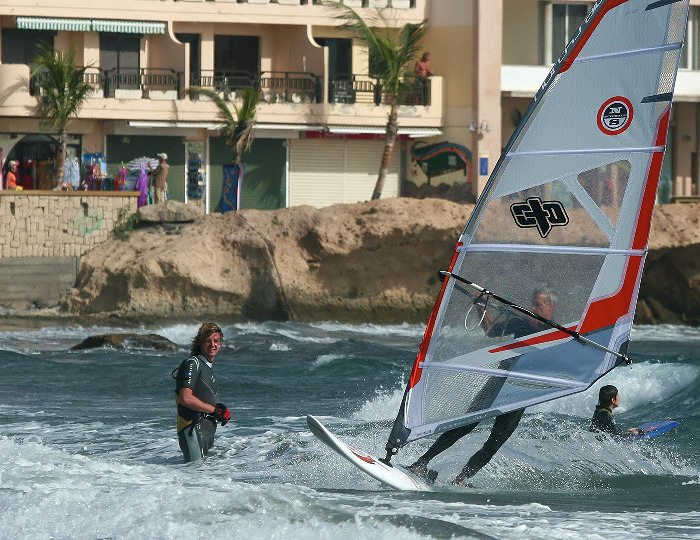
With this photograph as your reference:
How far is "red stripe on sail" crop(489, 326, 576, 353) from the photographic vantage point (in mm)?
8453

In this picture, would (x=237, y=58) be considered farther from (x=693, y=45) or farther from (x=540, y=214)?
(x=540, y=214)

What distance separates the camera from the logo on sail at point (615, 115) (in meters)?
8.23

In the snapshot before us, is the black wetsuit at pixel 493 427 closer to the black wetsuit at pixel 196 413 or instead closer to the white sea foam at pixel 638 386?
Result: the black wetsuit at pixel 196 413

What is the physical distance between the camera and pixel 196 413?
8969mm

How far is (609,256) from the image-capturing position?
8.38 meters

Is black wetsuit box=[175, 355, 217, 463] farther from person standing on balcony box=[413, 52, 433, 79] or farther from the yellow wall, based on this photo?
the yellow wall

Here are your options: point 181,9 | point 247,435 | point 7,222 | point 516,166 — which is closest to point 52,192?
point 7,222

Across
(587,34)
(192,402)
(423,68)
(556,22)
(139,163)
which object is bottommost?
(192,402)

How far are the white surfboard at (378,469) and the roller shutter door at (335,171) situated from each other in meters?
20.8

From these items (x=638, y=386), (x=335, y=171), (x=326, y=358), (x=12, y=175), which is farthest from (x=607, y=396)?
(x=335, y=171)

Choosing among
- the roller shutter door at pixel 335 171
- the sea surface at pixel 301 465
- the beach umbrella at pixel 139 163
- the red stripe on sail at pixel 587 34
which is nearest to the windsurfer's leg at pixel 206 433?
the sea surface at pixel 301 465

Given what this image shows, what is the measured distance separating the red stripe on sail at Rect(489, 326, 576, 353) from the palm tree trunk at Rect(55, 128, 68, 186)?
18.1 metres

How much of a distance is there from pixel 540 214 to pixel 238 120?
755 inches

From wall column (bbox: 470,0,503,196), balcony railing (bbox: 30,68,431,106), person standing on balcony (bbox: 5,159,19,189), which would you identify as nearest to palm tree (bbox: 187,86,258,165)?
balcony railing (bbox: 30,68,431,106)
